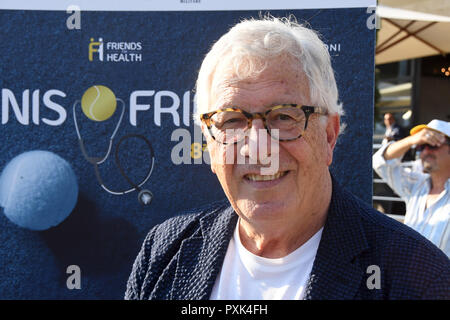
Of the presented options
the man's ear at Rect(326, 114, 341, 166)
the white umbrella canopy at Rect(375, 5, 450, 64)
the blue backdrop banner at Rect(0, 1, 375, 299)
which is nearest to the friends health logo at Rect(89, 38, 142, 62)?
the blue backdrop banner at Rect(0, 1, 375, 299)

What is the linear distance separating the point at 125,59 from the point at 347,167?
112cm

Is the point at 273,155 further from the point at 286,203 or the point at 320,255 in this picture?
the point at 320,255

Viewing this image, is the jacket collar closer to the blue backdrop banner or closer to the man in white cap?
the blue backdrop banner

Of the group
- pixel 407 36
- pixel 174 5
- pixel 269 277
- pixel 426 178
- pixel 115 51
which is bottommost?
pixel 269 277

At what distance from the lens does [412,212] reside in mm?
3148

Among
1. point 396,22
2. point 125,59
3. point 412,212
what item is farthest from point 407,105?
point 125,59

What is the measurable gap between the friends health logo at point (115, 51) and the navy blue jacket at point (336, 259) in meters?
0.80

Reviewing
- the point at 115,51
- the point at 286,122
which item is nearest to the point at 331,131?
the point at 286,122

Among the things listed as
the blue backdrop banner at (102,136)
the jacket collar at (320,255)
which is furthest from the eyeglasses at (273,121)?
the blue backdrop banner at (102,136)

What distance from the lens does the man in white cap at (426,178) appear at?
2.94m

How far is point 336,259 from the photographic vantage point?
1416 mm

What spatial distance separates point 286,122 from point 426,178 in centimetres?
229

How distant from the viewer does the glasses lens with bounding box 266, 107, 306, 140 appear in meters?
1.39
